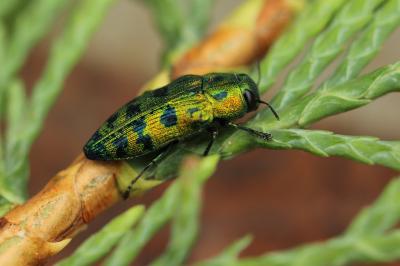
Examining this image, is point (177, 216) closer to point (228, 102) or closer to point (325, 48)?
point (325, 48)

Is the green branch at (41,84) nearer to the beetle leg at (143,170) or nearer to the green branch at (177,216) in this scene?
the beetle leg at (143,170)

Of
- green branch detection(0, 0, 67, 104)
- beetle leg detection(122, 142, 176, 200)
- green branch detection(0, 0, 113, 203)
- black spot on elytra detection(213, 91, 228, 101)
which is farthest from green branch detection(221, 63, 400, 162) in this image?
green branch detection(0, 0, 67, 104)

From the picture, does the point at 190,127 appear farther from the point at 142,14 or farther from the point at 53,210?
the point at 142,14

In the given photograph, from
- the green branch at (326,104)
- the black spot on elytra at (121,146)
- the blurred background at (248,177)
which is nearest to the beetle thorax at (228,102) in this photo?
the black spot on elytra at (121,146)

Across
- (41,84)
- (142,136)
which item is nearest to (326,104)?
(142,136)

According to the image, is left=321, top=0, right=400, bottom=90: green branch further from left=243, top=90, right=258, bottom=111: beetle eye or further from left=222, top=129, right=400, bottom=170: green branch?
left=243, top=90, right=258, bottom=111: beetle eye
